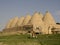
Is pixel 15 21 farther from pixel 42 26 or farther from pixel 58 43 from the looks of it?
pixel 58 43

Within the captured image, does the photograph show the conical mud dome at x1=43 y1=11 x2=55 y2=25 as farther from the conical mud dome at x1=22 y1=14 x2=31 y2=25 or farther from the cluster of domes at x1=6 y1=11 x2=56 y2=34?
the conical mud dome at x1=22 y1=14 x2=31 y2=25

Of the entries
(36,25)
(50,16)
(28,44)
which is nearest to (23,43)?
(28,44)

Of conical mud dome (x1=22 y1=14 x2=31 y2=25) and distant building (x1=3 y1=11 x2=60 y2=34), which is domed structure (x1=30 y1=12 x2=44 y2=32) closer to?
Result: distant building (x1=3 y1=11 x2=60 y2=34)

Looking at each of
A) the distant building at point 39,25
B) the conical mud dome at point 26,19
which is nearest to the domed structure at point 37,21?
the distant building at point 39,25

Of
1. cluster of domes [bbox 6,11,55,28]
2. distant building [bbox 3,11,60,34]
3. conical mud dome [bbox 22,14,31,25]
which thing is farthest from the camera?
conical mud dome [bbox 22,14,31,25]

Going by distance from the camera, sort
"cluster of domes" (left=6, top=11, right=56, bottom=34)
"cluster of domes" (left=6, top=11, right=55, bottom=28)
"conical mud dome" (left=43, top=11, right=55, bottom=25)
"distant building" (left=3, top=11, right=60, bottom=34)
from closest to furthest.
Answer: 1. "distant building" (left=3, top=11, right=60, bottom=34)
2. "cluster of domes" (left=6, top=11, right=56, bottom=34)
3. "cluster of domes" (left=6, top=11, right=55, bottom=28)
4. "conical mud dome" (left=43, top=11, right=55, bottom=25)

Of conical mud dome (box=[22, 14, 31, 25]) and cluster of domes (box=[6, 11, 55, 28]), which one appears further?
conical mud dome (box=[22, 14, 31, 25])

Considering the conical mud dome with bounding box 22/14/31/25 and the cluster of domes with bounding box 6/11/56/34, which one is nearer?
the cluster of domes with bounding box 6/11/56/34

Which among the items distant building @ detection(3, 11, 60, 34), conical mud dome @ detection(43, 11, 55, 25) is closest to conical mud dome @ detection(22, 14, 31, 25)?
distant building @ detection(3, 11, 60, 34)

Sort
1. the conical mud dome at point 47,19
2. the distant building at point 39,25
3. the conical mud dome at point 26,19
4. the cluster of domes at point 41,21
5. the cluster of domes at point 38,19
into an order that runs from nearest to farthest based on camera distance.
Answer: the distant building at point 39,25 → the cluster of domes at point 41,21 → the cluster of domes at point 38,19 → the conical mud dome at point 47,19 → the conical mud dome at point 26,19

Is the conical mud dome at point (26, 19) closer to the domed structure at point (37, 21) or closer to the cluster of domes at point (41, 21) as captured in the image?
the cluster of domes at point (41, 21)

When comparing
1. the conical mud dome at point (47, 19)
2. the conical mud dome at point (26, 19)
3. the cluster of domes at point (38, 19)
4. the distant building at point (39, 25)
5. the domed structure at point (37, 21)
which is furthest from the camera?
the conical mud dome at point (26, 19)

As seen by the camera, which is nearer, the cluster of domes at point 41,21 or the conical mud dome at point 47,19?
the cluster of domes at point 41,21

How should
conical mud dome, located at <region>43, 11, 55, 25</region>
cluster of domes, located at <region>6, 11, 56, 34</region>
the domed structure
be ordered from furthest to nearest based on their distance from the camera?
conical mud dome, located at <region>43, 11, 55, 25</region>, the domed structure, cluster of domes, located at <region>6, 11, 56, 34</region>
